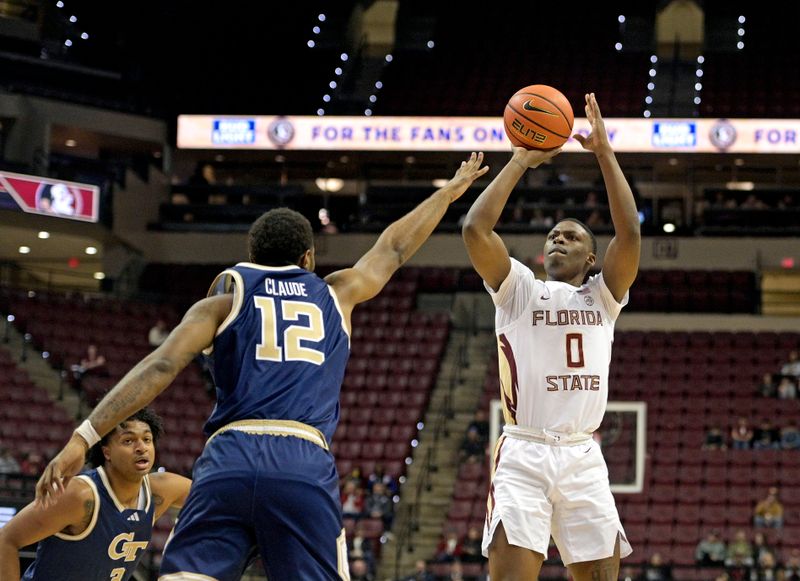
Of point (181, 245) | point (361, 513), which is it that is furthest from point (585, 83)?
point (361, 513)

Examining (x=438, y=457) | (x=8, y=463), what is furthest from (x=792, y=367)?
(x=8, y=463)

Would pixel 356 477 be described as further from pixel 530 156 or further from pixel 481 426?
pixel 530 156

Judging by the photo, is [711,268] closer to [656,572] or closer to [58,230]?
[656,572]

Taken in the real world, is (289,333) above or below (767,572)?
above

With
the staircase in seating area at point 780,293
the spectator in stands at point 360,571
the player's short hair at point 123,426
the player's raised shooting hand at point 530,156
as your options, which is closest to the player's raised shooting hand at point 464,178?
the player's raised shooting hand at point 530,156

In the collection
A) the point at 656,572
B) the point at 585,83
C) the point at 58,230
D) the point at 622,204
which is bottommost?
the point at 656,572

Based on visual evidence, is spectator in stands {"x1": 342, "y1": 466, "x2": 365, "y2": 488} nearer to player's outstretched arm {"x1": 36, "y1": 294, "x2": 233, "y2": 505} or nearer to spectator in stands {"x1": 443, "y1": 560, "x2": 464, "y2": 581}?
spectator in stands {"x1": 443, "y1": 560, "x2": 464, "y2": 581}

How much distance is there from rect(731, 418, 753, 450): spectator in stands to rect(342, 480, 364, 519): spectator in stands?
240 inches

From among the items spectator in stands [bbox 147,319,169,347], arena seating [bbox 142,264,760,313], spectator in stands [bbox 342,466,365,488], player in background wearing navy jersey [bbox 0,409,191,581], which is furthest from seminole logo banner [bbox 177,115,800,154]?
player in background wearing navy jersey [bbox 0,409,191,581]

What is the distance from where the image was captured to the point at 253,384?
4551mm

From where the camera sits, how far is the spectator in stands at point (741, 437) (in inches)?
810

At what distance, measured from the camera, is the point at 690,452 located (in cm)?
2058

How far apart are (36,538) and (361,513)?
13879mm

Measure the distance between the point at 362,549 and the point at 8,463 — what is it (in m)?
5.34
